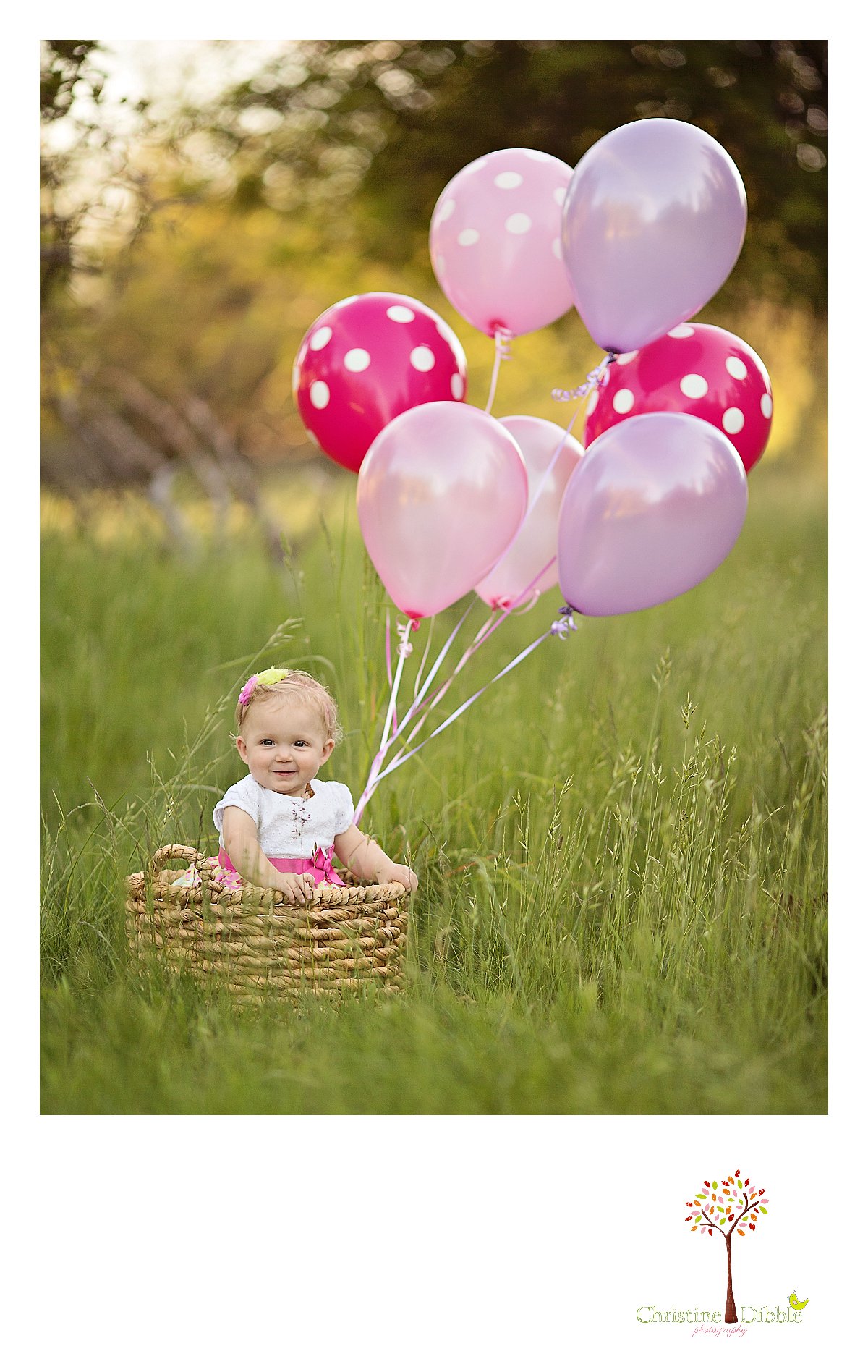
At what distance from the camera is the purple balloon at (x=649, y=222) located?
1963mm

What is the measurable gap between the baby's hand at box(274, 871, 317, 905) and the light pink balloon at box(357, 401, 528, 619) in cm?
56

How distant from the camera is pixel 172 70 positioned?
139 inches

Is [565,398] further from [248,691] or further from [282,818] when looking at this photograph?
[282,818]

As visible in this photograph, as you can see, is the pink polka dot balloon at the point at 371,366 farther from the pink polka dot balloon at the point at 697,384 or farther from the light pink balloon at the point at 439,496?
the pink polka dot balloon at the point at 697,384

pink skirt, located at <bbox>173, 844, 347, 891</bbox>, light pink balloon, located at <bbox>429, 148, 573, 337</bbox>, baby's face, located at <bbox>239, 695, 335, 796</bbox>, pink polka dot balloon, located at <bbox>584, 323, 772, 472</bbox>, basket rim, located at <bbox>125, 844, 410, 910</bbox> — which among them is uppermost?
light pink balloon, located at <bbox>429, 148, 573, 337</bbox>

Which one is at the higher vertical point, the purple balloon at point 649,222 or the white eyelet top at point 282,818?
the purple balloon at point 649,222

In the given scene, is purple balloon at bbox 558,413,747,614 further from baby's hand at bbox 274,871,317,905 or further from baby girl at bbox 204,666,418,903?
baby's hand at bbox 274,871,317,905

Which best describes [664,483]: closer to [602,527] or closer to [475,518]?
[602,527]

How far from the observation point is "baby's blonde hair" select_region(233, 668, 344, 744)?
217 centimetres

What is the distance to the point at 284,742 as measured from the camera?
217 centimetres
